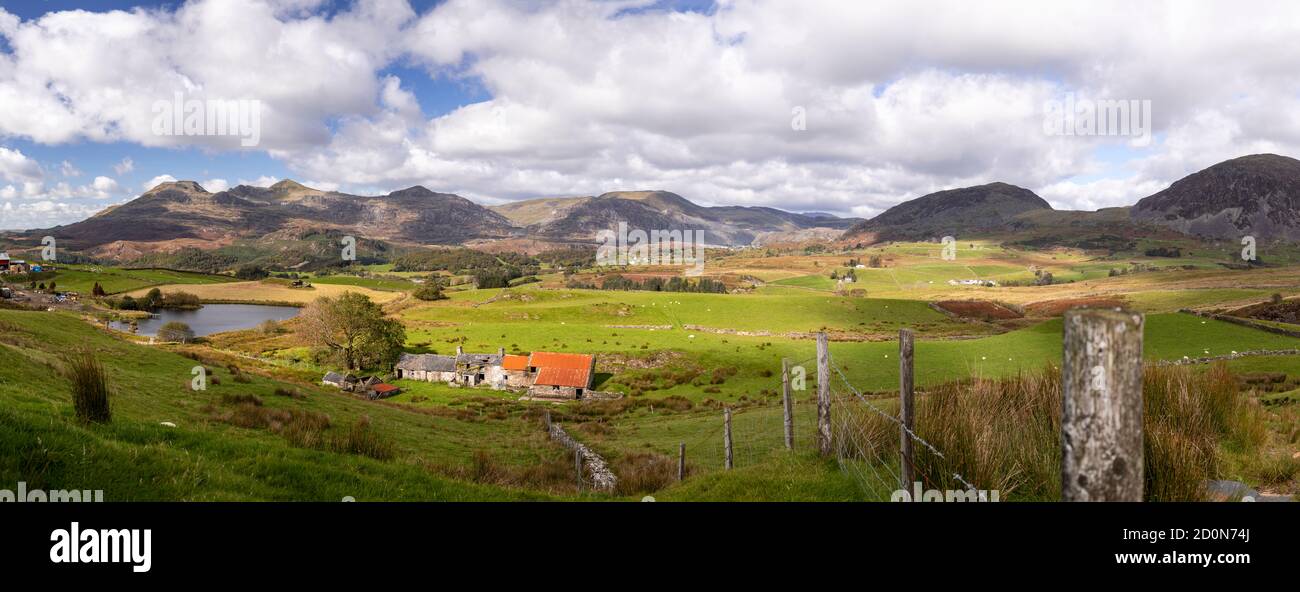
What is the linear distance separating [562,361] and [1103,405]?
172 feet

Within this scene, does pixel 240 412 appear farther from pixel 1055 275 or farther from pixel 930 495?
pixel 1055 275

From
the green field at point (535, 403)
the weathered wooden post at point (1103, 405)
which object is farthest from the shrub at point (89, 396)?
the weathered wooden post at point (1103, 405)

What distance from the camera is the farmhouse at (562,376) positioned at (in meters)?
51.2

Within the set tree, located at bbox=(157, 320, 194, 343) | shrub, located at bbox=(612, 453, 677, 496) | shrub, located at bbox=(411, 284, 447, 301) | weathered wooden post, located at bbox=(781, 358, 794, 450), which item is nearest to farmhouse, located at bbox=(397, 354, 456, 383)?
tree, located at bbox=(157, 320, 194, 343)

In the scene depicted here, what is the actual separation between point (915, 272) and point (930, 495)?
201946mm

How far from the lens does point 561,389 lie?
5141 cm

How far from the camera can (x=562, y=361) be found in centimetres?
5425

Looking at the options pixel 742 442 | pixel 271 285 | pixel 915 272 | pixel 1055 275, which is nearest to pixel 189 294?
pixel 271 285

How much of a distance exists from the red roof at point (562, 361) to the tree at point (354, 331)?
60.5 ft

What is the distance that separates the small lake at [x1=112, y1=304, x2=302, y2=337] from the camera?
99375mm

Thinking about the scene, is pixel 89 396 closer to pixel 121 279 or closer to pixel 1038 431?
pixel 1038 431

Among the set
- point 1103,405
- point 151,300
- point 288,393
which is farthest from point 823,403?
point 151,300

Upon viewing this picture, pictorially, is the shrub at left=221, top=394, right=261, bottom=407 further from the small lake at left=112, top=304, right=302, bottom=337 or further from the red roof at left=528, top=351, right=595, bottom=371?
the small lake at left=112, top=304, right=302, bottom=337

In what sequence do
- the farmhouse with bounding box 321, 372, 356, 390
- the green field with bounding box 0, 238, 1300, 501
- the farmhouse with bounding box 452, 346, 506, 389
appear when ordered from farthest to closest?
1. the farmhouse with bounding box 452, 346, 506, 389
2. the farmhouse with bounding box 321, 372, 356, 390
3. the green field with bounding box 0, 238, 1300, 501
